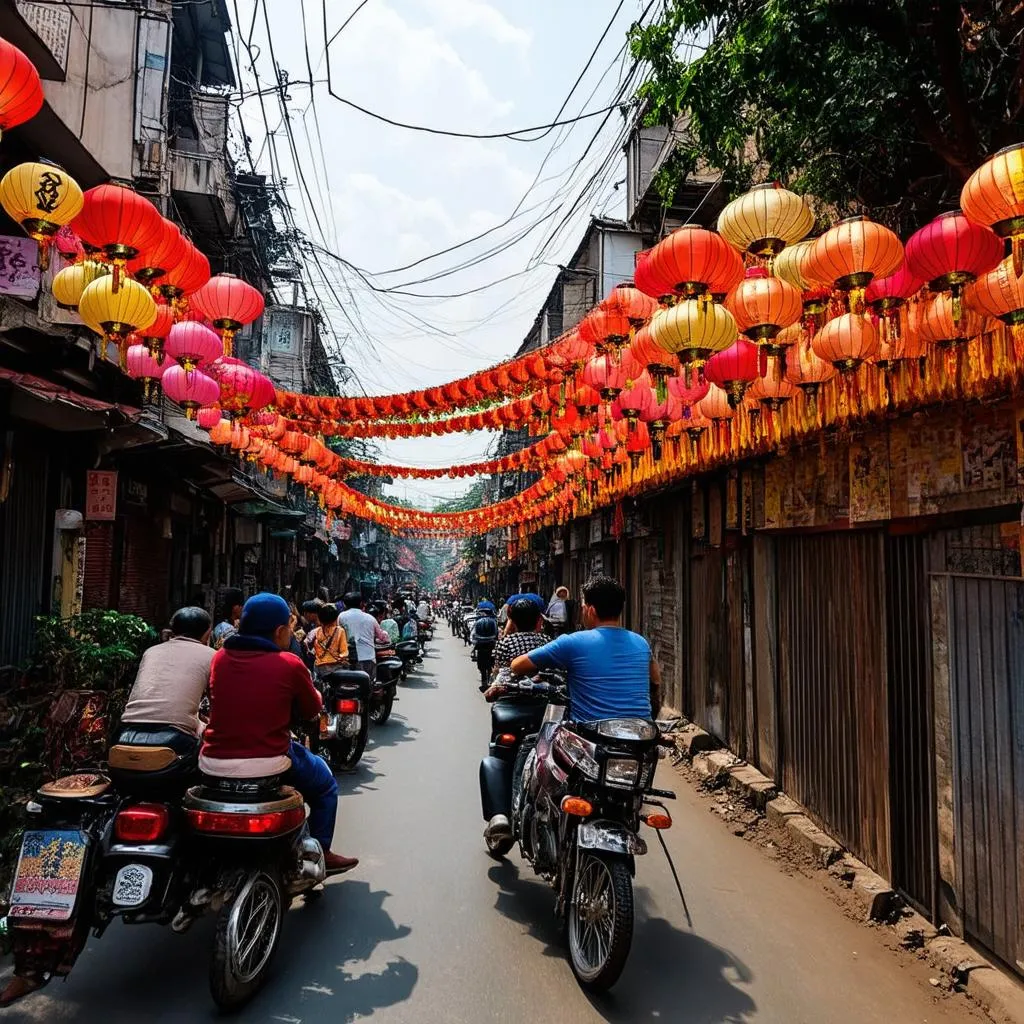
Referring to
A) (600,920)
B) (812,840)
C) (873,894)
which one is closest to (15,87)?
(600,920)

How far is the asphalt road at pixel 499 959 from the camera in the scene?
11.2 feet

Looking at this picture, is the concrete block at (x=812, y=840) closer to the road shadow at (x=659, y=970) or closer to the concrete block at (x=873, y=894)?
the concrete block at (x=873, y=894)

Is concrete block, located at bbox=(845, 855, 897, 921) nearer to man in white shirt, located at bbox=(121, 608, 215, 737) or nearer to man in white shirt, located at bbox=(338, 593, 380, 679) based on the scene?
man in white shirt, located at bbox=(121, 608, 215, 737)

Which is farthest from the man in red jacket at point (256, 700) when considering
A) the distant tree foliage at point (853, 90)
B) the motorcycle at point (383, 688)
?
the motorcycle at point (383, 688)

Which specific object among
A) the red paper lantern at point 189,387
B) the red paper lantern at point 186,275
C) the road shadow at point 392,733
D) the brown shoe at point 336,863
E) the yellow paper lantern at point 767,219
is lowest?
the road shadow at point 392,733

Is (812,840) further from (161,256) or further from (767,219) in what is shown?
(161,256)

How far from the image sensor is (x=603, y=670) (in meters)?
4.11

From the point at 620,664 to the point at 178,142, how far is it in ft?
56.7

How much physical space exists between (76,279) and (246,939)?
4.84m

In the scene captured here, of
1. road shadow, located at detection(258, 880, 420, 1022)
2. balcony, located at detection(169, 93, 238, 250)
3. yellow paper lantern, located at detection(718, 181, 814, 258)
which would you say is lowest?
road shadow, located at detection(258, 880, 420, 1022)

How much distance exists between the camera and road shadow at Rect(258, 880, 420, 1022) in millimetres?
3389

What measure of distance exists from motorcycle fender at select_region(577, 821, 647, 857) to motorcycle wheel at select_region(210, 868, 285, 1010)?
1610 millimetres

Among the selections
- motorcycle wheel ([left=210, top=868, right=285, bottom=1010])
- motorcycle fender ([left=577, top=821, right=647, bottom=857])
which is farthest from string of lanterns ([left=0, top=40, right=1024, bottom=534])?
motorcycle wheel ([left=210, top=868, right=285, bottom=1010])

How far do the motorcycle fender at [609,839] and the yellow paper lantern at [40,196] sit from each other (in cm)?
489
